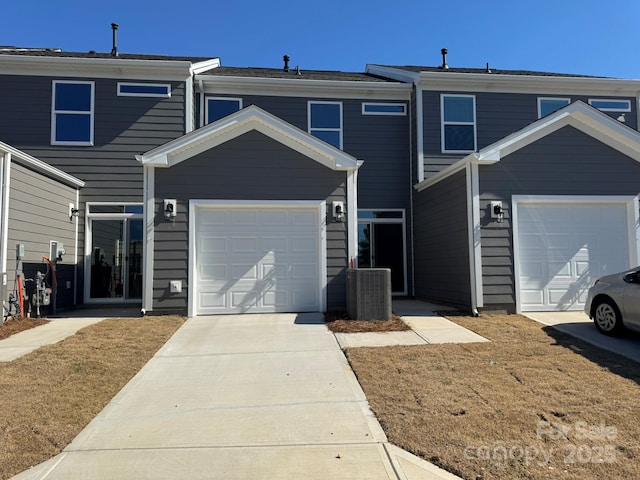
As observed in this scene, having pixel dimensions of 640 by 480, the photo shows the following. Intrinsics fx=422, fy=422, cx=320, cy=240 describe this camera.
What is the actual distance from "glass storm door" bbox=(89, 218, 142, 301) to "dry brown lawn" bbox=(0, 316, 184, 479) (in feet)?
11.8

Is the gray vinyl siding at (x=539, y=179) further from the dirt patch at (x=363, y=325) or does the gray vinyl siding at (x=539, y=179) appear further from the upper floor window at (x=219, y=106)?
the upper floor window at (x=219, y=106)

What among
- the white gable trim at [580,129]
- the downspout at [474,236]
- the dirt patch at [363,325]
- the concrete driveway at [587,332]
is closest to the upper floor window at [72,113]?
the dirt patch at [363,325]

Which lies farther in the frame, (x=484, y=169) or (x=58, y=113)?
(x=58, y=113)

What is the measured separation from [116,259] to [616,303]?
10854 millimetres

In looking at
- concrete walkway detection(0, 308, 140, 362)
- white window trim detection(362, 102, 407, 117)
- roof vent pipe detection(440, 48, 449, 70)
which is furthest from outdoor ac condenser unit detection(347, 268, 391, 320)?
roof vent pipe detection(440, 48, 449, 70)

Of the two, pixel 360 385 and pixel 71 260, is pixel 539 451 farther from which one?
pixel 71 260

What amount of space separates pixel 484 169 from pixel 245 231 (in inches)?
206

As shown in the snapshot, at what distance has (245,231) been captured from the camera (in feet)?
29.6

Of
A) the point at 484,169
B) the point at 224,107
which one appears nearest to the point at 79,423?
the point at 484,169

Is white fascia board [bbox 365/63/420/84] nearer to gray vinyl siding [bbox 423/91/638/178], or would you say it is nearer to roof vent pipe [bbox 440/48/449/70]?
gray vinyl siding [bbox 423/91/638/178]

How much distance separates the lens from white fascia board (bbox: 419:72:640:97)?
40.0 ft

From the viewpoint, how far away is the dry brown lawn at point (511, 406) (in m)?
3.11

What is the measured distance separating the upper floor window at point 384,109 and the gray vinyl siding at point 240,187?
14.1ft

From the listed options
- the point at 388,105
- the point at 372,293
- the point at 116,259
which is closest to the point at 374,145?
the point at 388,105
